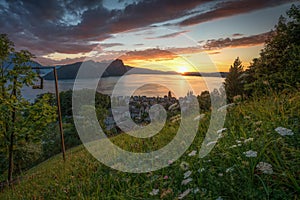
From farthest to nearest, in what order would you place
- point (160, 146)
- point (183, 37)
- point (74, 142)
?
point (74, 142), point (183, 37), point (160, 146)

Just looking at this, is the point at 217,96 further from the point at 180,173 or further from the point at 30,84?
the point at 30,84

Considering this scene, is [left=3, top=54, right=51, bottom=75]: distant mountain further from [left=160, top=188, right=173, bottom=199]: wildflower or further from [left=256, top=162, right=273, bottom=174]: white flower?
[left=256, top=162, right=273, bottom=174]: white flower

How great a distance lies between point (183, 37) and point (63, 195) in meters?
4.35

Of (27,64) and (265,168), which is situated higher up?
(27,64)

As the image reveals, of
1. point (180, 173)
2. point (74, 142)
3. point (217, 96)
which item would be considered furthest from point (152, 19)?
point (74, 142)

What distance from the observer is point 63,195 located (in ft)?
12.7

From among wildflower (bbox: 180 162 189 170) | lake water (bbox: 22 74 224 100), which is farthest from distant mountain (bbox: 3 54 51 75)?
wildflower (bbox: 180 162 189 170)

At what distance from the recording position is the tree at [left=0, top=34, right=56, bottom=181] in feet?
27.5

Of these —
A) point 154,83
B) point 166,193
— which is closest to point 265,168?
point 166,193

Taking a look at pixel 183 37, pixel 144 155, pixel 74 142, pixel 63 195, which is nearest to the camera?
pixel 63 195

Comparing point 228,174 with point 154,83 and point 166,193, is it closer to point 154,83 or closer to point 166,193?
point 166,193

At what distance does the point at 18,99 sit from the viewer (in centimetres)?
869

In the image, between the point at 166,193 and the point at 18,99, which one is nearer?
the point at 166,193

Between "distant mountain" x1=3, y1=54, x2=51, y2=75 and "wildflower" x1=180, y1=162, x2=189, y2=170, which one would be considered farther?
"distant mountain" x1=3, y1=54, x2=51, y2=75
